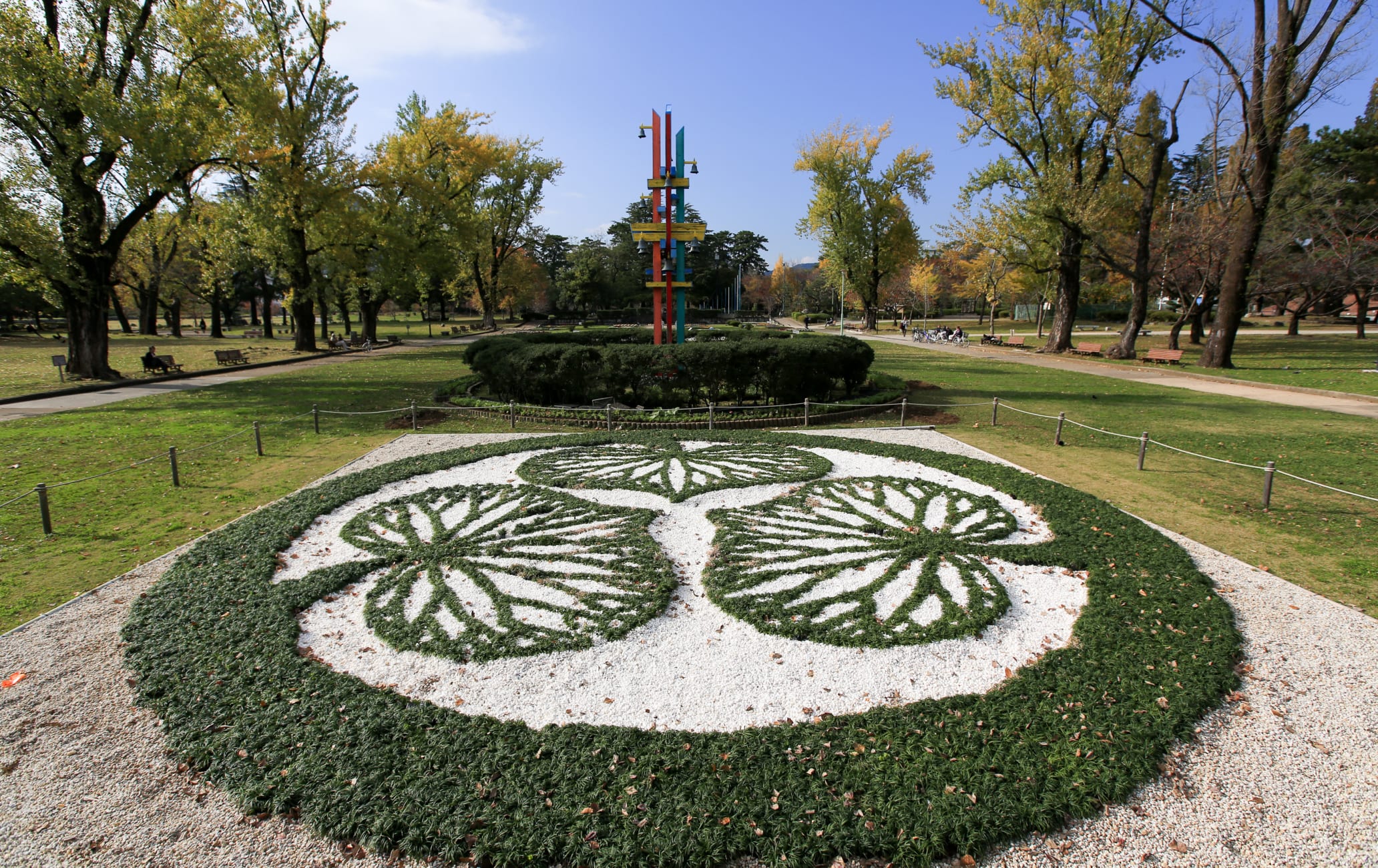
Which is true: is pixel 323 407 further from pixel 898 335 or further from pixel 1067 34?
pixel 898 335

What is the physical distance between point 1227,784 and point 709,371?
37.3 feet

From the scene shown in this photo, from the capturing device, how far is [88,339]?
19.8m

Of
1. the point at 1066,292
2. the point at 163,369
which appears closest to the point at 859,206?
the point at 1066,292

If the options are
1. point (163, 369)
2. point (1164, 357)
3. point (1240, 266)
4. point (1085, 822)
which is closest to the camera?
point (1085, 822)

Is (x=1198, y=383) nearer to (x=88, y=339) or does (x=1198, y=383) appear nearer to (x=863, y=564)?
(x=863, y=564)

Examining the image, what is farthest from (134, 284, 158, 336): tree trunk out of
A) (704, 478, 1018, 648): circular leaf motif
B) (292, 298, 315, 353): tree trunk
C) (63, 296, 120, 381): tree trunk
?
(704, 478, 1018, 648): circular leaf motif

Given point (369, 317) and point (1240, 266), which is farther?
point (369, 317)

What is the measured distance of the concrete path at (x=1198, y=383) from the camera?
15.7 m

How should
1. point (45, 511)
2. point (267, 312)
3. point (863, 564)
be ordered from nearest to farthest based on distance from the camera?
point (863, 564), point (45, 511), point (267, 312)

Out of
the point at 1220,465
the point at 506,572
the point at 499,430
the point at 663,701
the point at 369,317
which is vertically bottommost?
the point at 663,701

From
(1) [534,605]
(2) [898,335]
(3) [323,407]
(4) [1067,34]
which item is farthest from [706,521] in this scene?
(2) [898,335]

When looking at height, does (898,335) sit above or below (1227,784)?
above

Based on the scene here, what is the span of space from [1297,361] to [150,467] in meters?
36.2

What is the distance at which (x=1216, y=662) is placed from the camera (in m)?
4.98
